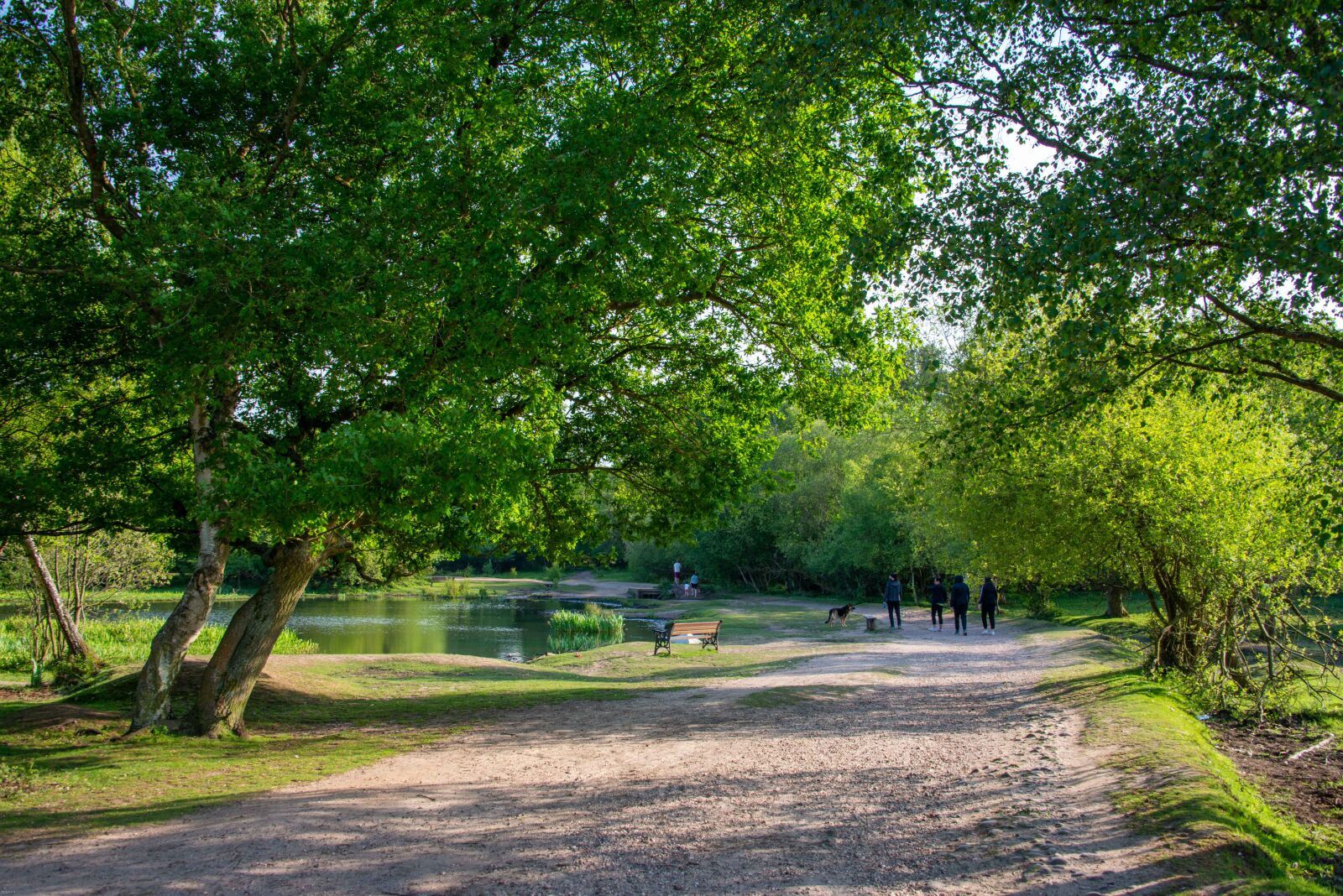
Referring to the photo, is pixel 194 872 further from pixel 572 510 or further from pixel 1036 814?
pixel 572 510

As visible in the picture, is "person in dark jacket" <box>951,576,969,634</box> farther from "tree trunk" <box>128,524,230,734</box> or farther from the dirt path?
"tree trunk" <box>128,524,230,734</box>

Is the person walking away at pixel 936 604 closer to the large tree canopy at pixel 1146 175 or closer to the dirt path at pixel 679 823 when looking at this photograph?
the dirt path at pixel 679 823

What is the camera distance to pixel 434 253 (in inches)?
385

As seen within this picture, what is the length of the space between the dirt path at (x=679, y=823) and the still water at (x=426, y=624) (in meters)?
18.2

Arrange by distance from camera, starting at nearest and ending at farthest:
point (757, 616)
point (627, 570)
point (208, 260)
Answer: point (208, 260) → point (757, 616) → point (627, 570)

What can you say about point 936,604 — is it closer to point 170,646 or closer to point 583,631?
point 583,631

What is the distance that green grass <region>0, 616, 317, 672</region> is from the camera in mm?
22250

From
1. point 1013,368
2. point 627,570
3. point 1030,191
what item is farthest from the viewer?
point 627,570

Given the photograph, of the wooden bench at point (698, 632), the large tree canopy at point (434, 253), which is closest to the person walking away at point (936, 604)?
the wooden bench at point (698, 632)

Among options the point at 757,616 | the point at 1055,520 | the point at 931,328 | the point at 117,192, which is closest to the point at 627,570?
the point at 931,328

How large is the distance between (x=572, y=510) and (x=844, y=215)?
6.15 m

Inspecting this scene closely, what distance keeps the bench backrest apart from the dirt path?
42.0 ft

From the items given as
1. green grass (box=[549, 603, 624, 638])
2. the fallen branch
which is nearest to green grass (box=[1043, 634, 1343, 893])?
the fallen branch

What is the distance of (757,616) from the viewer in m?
37.1
